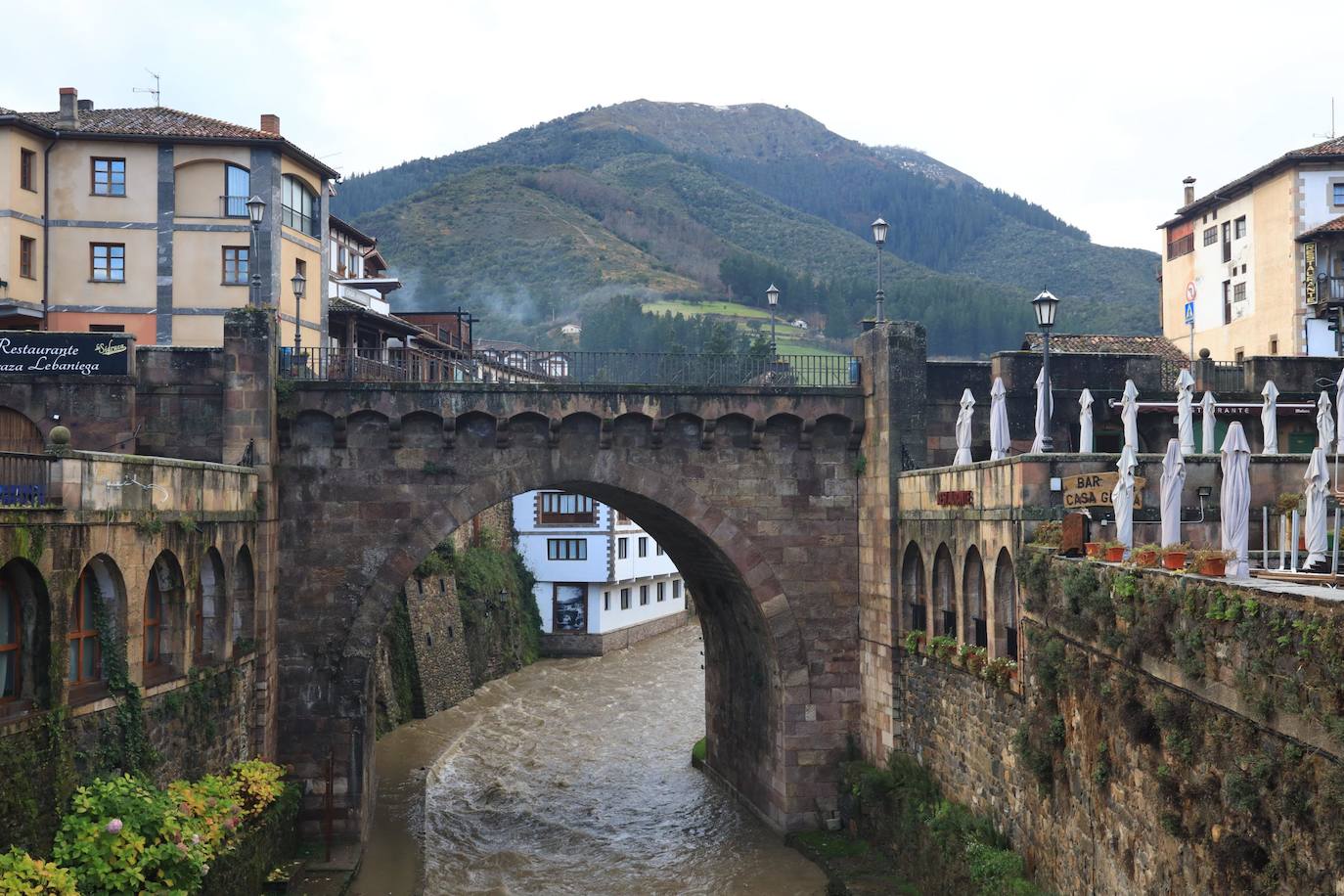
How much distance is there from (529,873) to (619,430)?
10247 mm

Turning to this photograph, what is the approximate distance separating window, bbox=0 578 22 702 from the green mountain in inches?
4027

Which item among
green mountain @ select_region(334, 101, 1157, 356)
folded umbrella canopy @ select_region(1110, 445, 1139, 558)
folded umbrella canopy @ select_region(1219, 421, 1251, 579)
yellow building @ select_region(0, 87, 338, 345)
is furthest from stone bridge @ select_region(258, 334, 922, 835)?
green mountain @ select_region(334, 101, 1157, 356)

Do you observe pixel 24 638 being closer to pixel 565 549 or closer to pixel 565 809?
pixel 565 809

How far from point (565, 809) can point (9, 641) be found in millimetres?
20342

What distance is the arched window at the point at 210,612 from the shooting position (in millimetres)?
25844

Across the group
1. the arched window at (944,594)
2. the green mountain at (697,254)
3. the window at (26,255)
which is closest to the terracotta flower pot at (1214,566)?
the arched window at (944,594)

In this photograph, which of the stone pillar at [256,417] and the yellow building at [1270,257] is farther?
the yellow building at [1270,257]

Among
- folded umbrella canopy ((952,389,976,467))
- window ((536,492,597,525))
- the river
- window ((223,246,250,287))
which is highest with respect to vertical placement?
window ((223,246,250,287))

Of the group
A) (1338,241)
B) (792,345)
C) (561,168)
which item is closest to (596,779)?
(1338,241)

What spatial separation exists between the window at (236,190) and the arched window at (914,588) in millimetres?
26477

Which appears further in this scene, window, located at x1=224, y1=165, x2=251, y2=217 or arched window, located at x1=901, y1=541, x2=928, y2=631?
window, located at x1=224, y1=165, x2=251, y2=217

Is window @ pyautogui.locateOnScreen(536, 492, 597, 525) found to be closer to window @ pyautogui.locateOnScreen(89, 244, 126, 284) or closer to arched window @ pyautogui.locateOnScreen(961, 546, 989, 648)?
window @ pyautogui.locateOnScreen(89, 244, 126, 284)

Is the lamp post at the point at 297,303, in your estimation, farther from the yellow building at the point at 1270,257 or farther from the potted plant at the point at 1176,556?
the yellow building at the point at 1270,257

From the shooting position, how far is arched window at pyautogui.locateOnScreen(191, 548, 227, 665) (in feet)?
84.8
